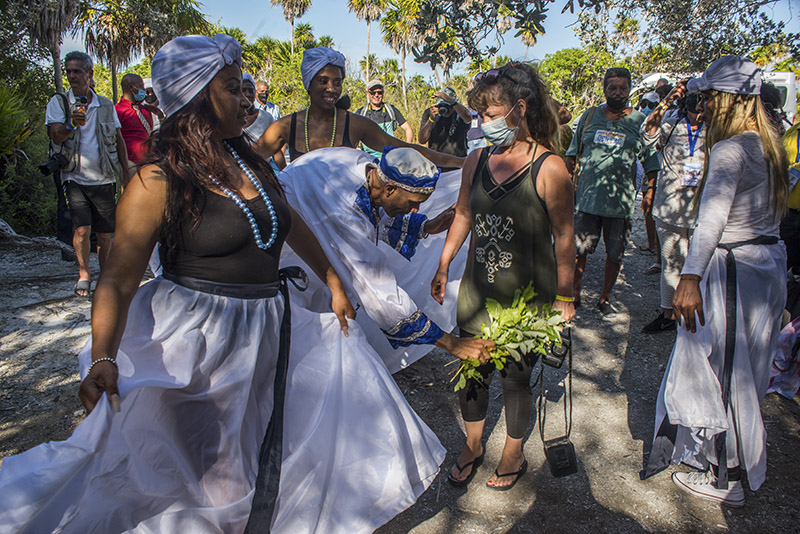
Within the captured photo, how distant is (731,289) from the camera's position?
267cm

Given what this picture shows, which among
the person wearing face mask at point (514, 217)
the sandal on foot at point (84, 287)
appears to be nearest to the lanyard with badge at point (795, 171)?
the person wearing face mask at point (514, 217)

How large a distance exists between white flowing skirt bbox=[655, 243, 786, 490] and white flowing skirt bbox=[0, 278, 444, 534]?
1.30m

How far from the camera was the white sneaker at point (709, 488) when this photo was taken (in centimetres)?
275

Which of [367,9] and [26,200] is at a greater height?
[367,9]

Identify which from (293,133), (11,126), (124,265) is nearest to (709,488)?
(124,265)

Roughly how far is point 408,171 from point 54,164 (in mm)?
4184

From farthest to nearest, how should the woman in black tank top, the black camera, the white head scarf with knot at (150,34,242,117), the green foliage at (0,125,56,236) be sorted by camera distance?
the green foliage at (0,125,56,236)
the black camera
the woman in black tank top
the white head scarf with knot at (150,34,242,117)

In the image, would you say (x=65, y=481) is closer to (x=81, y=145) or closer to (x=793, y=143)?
(x=81, y=145)

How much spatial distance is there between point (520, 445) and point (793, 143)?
356cm

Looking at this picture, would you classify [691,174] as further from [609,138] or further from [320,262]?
[320,262]

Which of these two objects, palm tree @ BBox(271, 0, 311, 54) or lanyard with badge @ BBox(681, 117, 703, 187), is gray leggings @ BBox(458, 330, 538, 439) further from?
palm tree @ BBox(271, 0, 311, 54)

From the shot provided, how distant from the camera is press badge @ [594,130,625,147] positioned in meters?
5.10

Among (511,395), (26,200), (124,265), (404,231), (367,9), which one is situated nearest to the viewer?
(124,265)

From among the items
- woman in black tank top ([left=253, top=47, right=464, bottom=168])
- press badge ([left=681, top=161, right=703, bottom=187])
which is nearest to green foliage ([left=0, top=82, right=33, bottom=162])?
woman in black tank top ([left=253, top=47, right=464, bottom=168])
